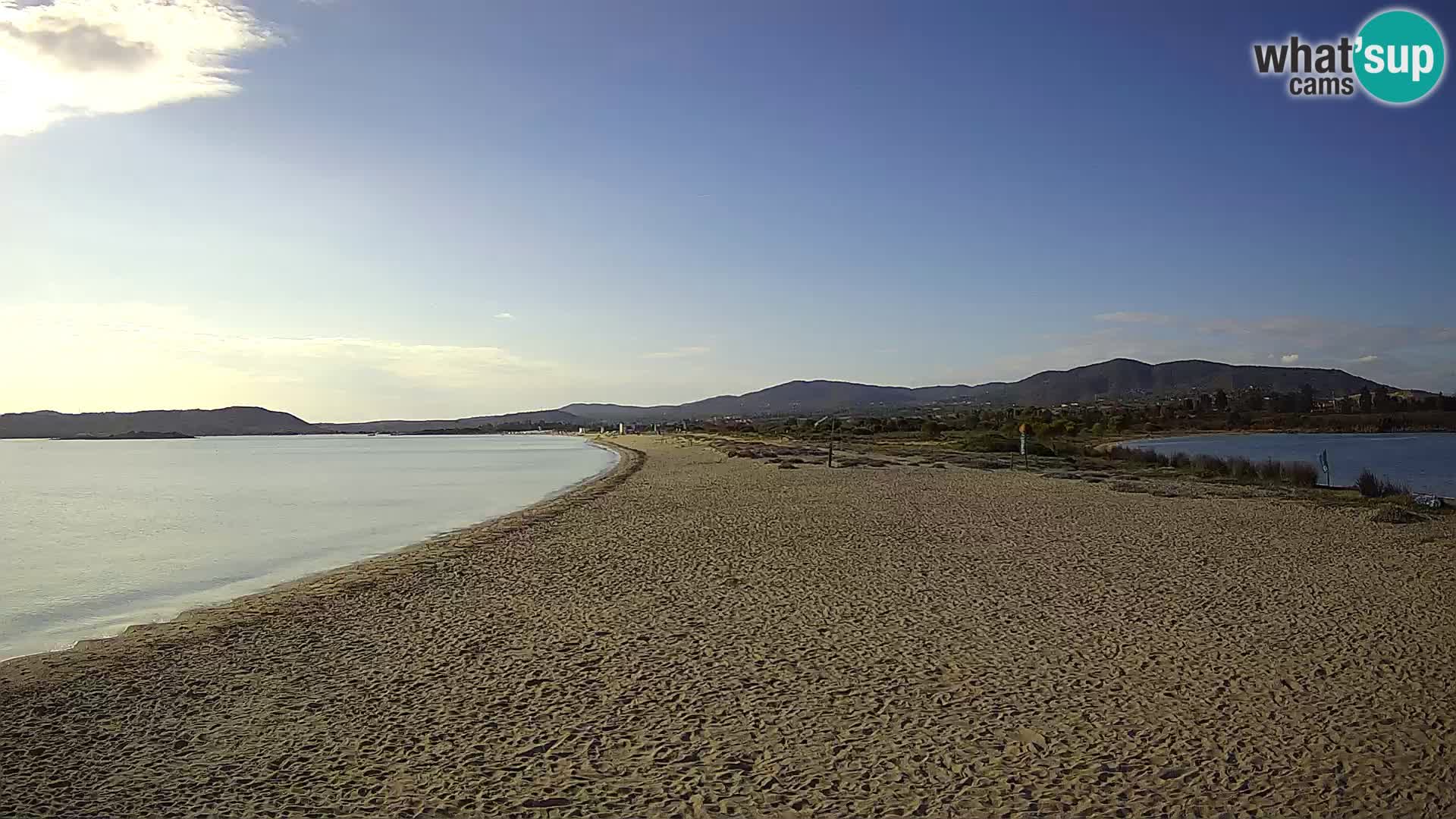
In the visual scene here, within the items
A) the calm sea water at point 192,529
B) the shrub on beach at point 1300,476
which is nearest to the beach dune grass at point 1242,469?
the shrub on beach at point 1300,476

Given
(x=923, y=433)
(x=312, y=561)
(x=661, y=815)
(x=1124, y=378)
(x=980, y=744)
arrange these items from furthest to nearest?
(x=1124, y=378)
(x=923, y=433)
(x=312, y=561)
(x=980, y=744)
(x=661, y=815)

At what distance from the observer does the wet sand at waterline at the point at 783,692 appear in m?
4.55

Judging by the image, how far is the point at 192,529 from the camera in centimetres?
1969

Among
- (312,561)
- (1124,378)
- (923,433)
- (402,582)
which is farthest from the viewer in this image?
(1124,378)

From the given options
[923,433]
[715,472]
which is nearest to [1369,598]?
[715,472]

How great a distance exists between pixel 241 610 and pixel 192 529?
11631mm

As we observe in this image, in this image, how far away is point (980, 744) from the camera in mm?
5094

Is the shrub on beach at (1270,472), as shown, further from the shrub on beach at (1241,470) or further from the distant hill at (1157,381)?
the distant hill at (1157,381)

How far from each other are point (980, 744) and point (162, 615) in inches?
340

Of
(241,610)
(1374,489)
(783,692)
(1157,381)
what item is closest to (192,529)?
(241,610)

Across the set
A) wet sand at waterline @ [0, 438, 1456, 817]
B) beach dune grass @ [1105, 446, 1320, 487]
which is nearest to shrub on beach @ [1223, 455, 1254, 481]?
beach dune grass @ [1105, 446, 1320, 487]

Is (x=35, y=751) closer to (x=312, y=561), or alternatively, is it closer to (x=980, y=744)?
(x=980, y=744)

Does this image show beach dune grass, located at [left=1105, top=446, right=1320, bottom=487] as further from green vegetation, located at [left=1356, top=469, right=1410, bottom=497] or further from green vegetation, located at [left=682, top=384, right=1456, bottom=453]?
green vegetation, located at [left=682, top=384, right=1456, bottom=453]

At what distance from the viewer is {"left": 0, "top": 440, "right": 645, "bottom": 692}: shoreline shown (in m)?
7.43
